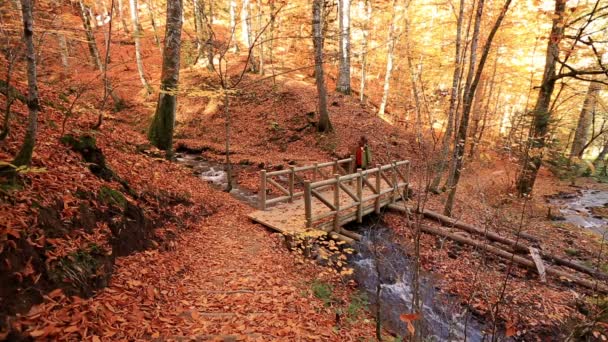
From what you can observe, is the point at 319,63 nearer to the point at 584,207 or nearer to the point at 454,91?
the point at 454,91

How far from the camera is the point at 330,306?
5.10m

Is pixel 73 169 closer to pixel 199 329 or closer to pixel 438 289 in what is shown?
pixel 199 329

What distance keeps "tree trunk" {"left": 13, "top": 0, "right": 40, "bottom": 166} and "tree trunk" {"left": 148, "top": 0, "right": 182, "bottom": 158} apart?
5187 mm

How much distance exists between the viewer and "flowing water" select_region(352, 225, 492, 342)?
18.5 feet

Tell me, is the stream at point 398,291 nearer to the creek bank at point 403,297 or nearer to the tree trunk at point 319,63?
the creek bank at point 403,297

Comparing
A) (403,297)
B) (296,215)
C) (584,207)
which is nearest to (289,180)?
(296,215)

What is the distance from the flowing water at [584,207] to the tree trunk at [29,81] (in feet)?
49.1

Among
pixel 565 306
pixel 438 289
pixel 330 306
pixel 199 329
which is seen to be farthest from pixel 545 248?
pixel 199 329

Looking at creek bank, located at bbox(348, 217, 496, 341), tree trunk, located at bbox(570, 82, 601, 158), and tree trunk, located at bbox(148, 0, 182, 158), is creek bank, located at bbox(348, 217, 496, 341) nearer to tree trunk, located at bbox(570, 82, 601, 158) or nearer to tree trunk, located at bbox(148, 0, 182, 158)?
tree trunk, located at bbox(148, 0, 182, 158)

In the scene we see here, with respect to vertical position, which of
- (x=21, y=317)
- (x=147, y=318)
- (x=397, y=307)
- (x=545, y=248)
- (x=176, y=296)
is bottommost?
(x=545, y=248)

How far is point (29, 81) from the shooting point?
3.60 m

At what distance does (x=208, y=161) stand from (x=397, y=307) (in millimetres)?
9504

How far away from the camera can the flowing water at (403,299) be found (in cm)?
565

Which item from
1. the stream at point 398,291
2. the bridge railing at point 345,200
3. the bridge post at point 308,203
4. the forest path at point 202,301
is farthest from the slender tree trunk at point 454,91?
the forest path at point 202,301
